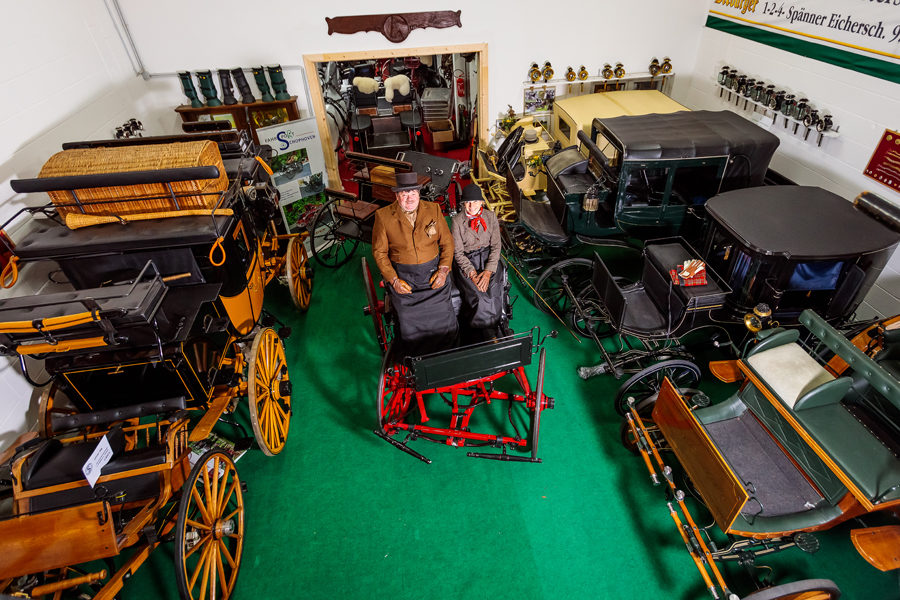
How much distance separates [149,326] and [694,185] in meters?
5.89

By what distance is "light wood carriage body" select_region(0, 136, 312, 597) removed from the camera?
10.4 feet

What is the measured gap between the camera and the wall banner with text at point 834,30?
184 inches

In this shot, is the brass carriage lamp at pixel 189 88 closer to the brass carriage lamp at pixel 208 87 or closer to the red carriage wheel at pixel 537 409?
the brass carriage lamp at pixel 208 87

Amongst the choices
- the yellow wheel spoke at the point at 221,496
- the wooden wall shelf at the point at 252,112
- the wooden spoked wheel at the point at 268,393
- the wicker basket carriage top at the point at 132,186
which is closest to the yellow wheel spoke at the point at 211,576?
the yellow wheel spoke at the point at 221,496

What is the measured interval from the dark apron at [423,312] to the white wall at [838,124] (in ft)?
15.0

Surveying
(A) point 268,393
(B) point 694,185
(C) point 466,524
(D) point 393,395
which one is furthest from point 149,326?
(B) point 694,185

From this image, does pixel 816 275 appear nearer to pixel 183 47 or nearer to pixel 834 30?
pixel 834 30

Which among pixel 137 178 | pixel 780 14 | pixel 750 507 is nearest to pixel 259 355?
pixel 137 178

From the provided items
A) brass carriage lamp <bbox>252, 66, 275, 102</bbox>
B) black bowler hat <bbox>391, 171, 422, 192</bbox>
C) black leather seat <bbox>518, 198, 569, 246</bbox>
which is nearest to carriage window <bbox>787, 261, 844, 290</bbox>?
black leather seat <bbox>518, 198, 569, 246</bbox>

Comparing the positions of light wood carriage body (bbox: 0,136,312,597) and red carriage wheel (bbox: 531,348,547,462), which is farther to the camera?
red carriage wheel (bbox: 531,348,547,462)

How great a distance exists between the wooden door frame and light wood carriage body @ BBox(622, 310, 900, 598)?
6.01 meters

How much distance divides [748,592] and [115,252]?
5.62 m

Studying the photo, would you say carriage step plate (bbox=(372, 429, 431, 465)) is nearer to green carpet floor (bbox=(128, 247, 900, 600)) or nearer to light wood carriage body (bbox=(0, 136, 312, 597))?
green carpet floor (bbox=(128, 247, 900, 600))

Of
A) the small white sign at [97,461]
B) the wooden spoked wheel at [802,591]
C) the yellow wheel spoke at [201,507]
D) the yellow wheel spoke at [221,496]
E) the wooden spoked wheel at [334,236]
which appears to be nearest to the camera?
the small white sign at [97,461]
